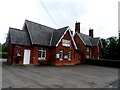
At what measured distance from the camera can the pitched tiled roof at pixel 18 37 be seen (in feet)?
73.1

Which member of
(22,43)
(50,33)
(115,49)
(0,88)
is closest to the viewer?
(0,88)

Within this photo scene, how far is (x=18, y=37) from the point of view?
2336cm

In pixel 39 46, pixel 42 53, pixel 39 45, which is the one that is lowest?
pixel 42 53

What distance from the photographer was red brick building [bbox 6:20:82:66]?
22.5 m

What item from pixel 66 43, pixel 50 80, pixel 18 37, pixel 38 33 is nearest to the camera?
pixel 50 80

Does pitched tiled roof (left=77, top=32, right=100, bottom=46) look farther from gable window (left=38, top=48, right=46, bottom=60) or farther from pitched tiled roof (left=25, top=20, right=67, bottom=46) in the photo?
gable window (left=38, top=48, right=46, bottom=60)

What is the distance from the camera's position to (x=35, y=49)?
2391cm

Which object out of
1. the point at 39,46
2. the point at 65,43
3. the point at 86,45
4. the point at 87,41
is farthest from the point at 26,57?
the point at 87,41

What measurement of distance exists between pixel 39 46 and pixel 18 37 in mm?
3781

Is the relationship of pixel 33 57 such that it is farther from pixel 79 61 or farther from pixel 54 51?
pixel 79 61

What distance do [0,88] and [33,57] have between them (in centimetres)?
1520

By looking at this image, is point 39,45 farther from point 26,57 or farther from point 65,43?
point 65,43

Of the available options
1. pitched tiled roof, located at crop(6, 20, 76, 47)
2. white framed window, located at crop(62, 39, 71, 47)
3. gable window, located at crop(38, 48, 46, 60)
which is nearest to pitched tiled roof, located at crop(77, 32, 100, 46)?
white framed window, located at crop(62, 39, 71, 47)

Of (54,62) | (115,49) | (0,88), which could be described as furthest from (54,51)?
(115,49)
